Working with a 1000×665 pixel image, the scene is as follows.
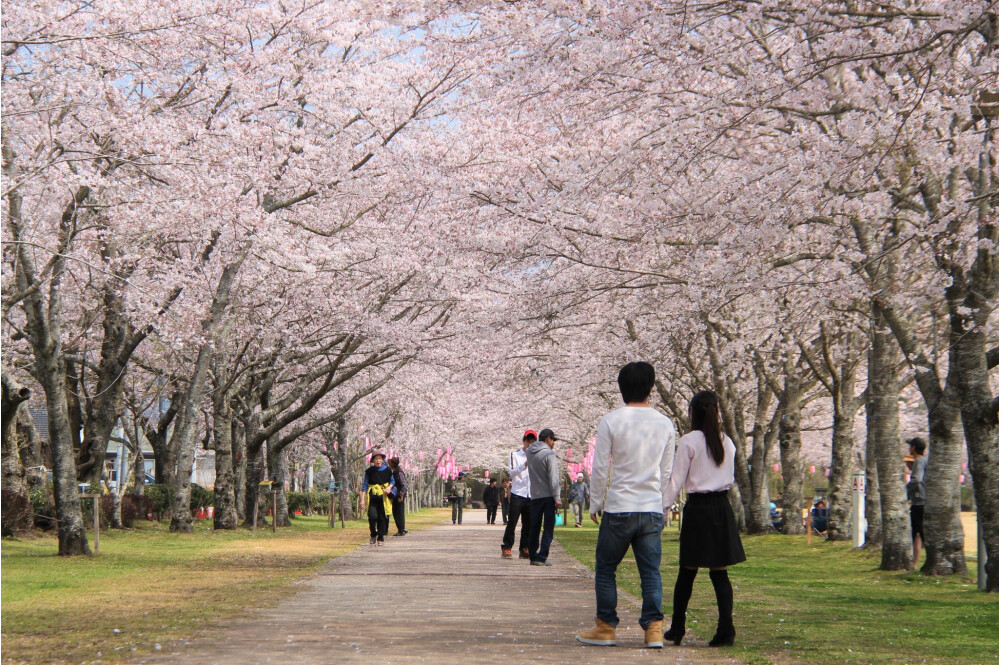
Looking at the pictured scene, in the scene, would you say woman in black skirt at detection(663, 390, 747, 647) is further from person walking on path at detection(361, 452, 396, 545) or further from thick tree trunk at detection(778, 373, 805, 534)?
thick tree trunk at detection(778, 373, 805, 534)

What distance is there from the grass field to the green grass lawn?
383 cm

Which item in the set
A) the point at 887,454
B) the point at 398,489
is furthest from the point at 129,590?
the point at 398,489

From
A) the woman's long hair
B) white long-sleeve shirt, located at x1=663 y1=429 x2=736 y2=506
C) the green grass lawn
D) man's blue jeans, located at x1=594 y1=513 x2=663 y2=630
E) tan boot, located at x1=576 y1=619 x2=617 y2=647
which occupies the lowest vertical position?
the green grass lawn

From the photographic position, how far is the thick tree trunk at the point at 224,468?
28.5 m

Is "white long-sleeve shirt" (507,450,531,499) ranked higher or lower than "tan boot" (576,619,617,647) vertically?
higher

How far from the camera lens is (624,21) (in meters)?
9.72

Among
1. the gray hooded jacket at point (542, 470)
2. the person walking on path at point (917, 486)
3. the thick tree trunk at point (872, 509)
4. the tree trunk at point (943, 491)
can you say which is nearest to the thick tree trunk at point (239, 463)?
the thick tree trunk at point (872, 509)

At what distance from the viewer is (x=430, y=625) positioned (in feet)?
28.3

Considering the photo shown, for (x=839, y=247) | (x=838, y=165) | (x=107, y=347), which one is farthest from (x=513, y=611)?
(x=107, y=347)

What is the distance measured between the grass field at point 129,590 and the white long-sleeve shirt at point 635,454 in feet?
10.2

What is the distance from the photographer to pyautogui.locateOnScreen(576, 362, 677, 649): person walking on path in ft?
25.1

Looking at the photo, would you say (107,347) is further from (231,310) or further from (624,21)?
(624,21)

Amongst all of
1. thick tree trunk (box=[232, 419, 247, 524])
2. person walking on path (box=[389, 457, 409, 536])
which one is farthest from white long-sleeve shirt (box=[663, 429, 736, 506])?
thick tree trunk (box=[232, 419, 247, 524])

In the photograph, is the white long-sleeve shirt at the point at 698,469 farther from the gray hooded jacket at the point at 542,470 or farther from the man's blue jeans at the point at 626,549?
the gray hooded jacket at the point at 542,470
